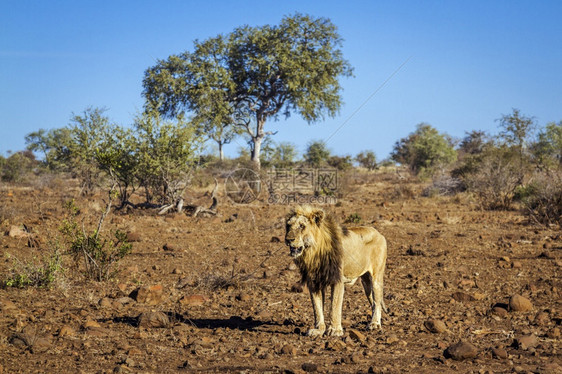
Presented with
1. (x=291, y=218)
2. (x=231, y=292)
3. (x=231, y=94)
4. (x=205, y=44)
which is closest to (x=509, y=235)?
(x=231, y=292)

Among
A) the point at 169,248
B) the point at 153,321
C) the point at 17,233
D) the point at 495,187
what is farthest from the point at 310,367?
the point at 495,187

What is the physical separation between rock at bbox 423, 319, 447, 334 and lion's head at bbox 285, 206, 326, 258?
1.78 metres

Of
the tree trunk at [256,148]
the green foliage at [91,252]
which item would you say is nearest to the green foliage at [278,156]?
the tree trunk at [256,148]

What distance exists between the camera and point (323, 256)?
20.4 feet

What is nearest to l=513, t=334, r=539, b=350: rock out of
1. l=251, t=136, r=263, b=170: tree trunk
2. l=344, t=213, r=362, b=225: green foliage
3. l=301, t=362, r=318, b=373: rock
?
l=301, t=362, r=318, b=373: rock

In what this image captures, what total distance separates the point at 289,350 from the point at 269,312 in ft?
6.42

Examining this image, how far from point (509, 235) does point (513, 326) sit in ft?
24.4

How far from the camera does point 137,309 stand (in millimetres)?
7465

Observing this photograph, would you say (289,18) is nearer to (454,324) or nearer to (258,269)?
(258,269)

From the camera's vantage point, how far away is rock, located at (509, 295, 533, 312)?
7402 millimetres

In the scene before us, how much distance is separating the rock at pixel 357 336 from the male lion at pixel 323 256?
5.0 inches

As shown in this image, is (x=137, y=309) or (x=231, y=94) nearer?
(x=137, y=309)

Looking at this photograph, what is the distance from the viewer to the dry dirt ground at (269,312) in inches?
207

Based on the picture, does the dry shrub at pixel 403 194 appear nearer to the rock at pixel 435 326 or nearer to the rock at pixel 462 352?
the rock at pixel 435 326
